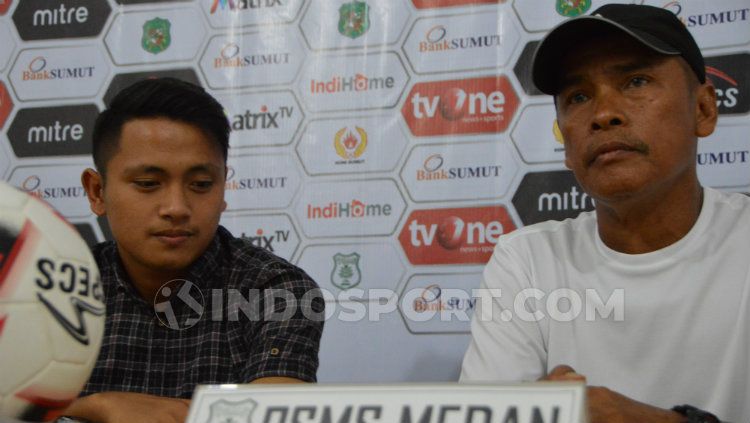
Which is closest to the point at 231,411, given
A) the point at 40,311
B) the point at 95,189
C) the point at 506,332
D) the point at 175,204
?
the point at 40,311

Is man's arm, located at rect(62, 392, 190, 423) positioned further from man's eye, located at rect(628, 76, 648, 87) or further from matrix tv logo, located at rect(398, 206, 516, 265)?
matrix tv logo, located at rect(398, 206, 516, 265)

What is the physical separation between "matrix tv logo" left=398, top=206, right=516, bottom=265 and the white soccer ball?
1157 millimetres

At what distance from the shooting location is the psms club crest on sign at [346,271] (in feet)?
6.01

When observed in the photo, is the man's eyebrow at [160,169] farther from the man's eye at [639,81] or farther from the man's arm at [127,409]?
the man's eye at [639,81]

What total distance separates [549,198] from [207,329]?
808 millimetres

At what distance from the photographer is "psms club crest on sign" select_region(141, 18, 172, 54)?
204cm

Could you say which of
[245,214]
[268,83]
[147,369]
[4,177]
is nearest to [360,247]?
[245,214]

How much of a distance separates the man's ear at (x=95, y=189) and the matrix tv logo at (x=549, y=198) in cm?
86

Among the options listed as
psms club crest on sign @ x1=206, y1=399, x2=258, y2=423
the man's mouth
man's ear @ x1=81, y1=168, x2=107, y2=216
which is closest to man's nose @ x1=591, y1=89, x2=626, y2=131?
the man's mouth

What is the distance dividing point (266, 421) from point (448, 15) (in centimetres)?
143

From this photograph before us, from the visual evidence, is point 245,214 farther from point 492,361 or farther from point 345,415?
point 345,415

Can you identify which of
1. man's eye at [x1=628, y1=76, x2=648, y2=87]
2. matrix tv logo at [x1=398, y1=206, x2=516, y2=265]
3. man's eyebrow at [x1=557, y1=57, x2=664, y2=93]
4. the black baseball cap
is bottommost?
matrix tv logo at [x1=398, y1=206, x2=516, y2=265]

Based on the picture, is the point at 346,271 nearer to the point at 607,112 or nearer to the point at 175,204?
the point at 175,204

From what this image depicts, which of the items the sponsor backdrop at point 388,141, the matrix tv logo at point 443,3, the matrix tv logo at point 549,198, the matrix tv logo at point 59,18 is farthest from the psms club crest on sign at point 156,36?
the matrix tv logo at point 549,198
